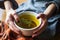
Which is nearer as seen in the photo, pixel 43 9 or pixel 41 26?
pixel 41 26

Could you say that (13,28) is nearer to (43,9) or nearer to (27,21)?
(27,21)

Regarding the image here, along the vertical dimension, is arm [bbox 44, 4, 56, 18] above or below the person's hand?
above

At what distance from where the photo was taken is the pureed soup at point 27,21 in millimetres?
738

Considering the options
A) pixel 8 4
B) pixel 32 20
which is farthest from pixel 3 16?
pixel 32 20

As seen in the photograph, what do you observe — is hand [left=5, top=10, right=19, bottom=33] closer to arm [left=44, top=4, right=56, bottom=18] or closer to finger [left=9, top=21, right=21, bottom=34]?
finger [left=9, top=21, right=21, bottom=34]

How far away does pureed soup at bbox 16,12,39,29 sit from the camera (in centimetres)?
74

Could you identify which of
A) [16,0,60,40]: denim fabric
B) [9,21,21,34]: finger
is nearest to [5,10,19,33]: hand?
[9,21,21,34]: finger

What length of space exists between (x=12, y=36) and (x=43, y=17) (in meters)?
0.15

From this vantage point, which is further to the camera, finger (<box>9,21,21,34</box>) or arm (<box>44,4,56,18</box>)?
arm (<box>44,4,56,18</box>)

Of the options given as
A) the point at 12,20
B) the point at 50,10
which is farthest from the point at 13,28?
the point at 50,10

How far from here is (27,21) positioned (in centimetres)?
75

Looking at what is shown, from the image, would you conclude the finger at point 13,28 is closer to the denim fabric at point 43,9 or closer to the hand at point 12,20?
the hand at point 12,20

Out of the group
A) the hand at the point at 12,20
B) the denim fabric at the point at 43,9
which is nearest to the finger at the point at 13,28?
the hand at the point at 12,20

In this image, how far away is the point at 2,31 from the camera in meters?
0.78
